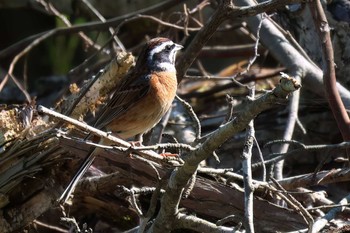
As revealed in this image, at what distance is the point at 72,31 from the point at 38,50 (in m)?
2.09

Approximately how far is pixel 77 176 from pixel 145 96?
2.60 feet

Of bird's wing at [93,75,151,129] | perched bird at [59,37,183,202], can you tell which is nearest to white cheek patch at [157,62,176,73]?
perched bird at [59,37,183,202]

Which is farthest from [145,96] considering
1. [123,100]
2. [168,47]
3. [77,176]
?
[77,176]

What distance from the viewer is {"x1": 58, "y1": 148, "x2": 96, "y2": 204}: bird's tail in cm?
418

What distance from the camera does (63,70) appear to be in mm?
7734

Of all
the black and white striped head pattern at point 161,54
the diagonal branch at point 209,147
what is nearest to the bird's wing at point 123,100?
the black and white striped head pattern at point 161,54

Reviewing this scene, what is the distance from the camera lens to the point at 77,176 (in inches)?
169

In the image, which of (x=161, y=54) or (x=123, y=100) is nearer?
(x=123, y=100)

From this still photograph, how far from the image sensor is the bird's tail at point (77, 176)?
4176 mm

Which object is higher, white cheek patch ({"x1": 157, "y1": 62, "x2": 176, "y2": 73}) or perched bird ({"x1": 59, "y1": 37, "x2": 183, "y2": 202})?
white cheek patch ({"x1": 157, "y1": 62, "x2": 176, "y2": 73})

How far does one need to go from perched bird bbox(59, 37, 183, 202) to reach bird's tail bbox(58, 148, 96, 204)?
0.43 m

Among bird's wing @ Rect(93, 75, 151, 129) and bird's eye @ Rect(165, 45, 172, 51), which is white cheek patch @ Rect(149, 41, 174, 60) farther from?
bird's wing @ Rect(93, 75, 151, 129)

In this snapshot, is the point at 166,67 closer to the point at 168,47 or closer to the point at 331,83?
the point at 168,47

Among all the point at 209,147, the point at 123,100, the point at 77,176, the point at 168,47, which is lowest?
the point at 77,176
